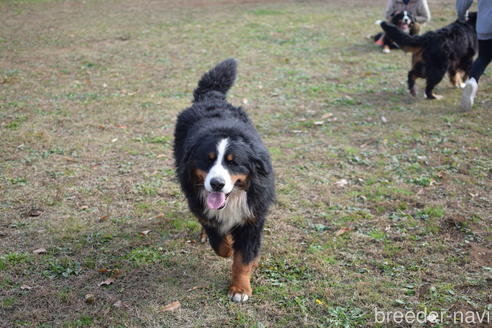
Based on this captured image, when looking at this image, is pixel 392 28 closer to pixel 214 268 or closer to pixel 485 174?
pixel 485 174

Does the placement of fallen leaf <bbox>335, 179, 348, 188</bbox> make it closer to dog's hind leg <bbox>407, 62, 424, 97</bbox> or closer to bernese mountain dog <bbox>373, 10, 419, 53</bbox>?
dog's hind leg <bbox>407, 62, 424, 97</bbox>

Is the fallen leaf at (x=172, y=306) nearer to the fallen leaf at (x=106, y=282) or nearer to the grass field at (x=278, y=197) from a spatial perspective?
the grass field at (x=278, y=197)

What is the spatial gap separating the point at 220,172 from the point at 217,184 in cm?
8

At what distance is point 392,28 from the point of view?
21.7ft

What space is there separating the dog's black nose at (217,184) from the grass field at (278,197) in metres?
0.82

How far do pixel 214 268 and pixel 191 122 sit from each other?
1155 millimetres

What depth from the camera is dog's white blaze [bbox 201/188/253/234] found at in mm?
3033

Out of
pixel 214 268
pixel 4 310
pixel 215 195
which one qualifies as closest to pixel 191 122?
pixel 215 195

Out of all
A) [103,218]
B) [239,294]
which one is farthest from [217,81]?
[239,294]

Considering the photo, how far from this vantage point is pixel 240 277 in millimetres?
3064

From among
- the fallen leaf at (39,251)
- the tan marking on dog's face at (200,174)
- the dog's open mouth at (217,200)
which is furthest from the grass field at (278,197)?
the tan marking on dog's face at (200,174)

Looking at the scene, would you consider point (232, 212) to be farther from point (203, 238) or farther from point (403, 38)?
point (403, 38)

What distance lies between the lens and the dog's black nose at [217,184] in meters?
2.77

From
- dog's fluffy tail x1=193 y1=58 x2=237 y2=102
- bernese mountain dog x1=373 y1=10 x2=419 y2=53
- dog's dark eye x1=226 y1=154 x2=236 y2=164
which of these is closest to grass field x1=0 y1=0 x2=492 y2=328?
bernese mountain dog x1=373 y1=10 x2=419 y2=53
